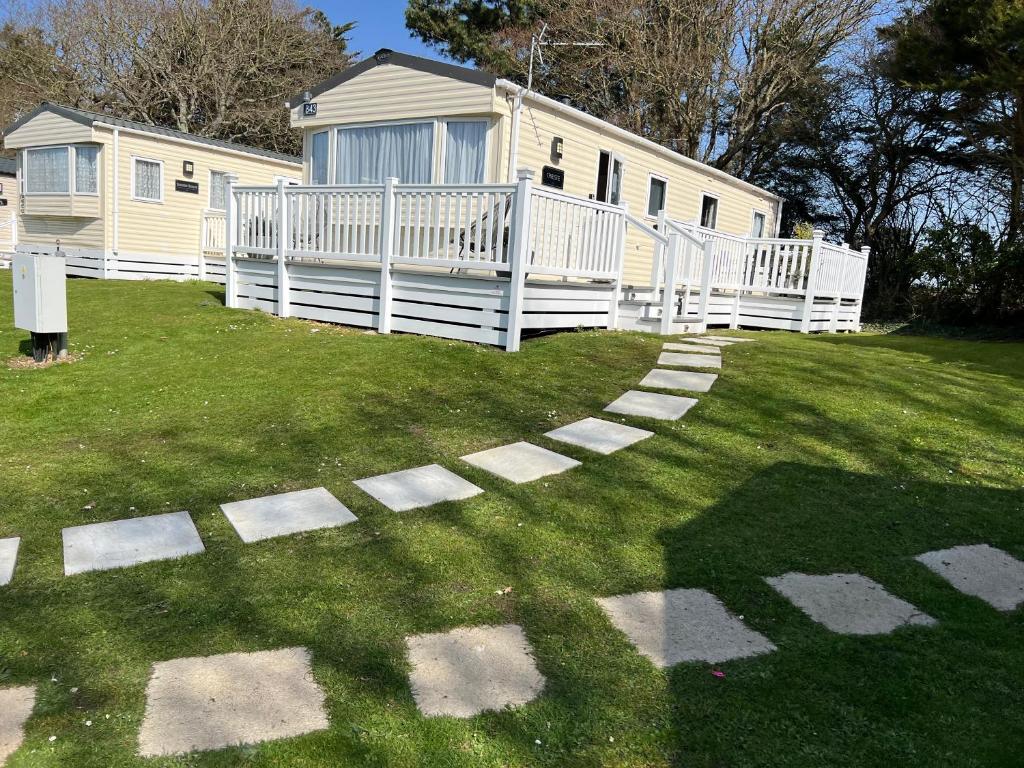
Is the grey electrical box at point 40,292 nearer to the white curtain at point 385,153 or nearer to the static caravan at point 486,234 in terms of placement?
the static caravan at point 486,234

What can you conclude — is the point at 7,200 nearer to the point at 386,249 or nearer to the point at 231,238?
the point at 231,238

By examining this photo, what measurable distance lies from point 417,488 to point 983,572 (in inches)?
94.4

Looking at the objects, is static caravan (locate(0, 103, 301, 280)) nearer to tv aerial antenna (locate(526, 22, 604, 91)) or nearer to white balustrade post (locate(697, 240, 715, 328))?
tv aerial antenna (locate(526, 22, 604, 91))

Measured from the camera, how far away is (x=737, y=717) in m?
1.86

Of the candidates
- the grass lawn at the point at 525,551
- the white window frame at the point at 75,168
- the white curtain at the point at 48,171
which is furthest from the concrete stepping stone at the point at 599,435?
the white curtain at the point at 48,171

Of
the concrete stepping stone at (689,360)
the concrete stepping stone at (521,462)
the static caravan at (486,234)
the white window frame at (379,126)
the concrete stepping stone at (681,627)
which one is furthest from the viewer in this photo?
the white window frame at (379,126)

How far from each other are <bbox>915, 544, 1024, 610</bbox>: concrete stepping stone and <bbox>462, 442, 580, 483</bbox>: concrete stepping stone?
1715mm

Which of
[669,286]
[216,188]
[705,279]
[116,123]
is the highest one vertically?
[116,123]

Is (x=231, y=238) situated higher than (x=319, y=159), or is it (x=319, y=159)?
(x=319, y=159)

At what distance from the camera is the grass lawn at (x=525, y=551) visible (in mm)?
1803

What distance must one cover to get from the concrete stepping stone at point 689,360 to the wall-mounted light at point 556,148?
389 centimetres

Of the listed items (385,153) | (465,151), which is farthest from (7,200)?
(465,151)

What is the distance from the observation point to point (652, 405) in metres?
5.07

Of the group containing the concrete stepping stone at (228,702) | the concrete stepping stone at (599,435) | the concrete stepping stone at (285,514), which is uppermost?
the concrete stepping stone at (599,435)
